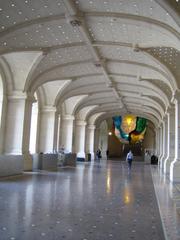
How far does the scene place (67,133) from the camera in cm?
2761

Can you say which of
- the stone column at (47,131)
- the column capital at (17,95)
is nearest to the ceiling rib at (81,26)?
the column capital at (17,95)

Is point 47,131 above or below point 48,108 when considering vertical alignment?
below

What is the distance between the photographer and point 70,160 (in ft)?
80.6

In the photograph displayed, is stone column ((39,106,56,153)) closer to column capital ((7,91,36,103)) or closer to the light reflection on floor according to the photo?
column capital ((7,91,36,103))

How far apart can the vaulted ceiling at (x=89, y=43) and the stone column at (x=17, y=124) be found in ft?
2.04

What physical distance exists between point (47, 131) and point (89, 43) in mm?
9297

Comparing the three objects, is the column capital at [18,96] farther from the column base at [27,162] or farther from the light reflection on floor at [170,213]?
the light reflection on floor at [170,213]

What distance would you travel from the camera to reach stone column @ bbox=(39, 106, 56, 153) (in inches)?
833

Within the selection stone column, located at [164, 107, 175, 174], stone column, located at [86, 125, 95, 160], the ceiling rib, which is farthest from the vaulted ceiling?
stone column, located at [86, 125, 95, 160]

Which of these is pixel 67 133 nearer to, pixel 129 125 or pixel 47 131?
pixel 47 131

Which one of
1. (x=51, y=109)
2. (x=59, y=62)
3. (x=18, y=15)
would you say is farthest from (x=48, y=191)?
(x=51, y=109)

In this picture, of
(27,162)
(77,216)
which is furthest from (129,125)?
(77,216)

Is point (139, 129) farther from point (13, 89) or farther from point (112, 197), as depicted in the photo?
point (112, 197)

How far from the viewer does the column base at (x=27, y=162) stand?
53.3 feet
